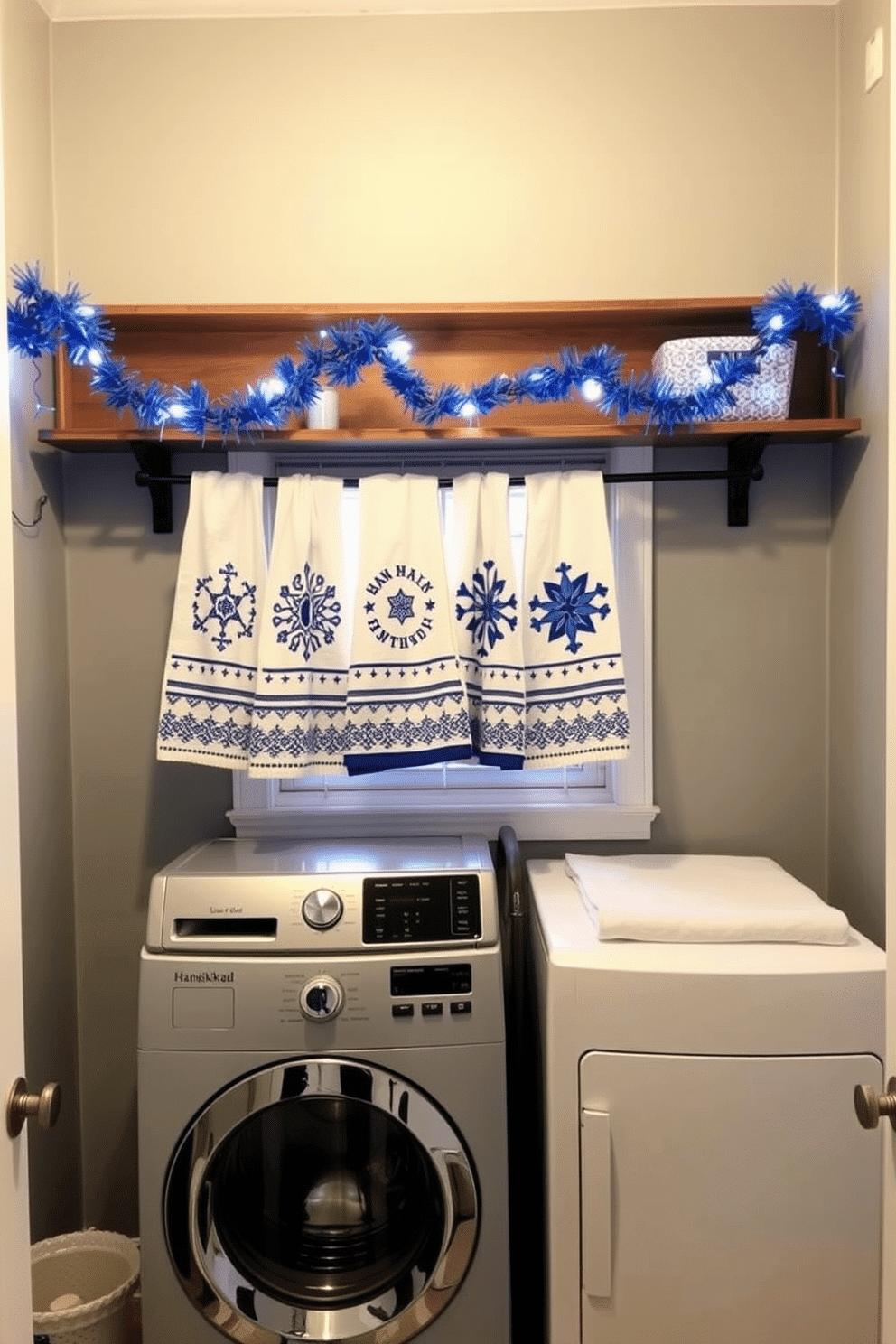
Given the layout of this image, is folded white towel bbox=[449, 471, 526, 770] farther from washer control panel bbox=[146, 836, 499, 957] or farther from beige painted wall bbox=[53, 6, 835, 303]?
beige painted wall bbox=[53, 6, 835, 303]

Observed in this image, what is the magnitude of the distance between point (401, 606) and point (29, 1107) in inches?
47.2

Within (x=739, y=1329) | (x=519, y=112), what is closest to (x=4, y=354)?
(x=519, y=112)

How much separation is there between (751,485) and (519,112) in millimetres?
952

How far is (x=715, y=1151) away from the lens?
1712 millimetres

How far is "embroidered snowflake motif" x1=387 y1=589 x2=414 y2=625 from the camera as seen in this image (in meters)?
2.08

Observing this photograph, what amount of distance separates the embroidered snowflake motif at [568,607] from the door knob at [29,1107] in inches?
51.1

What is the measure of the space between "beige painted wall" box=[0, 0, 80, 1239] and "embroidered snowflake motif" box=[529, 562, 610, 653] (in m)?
1.03

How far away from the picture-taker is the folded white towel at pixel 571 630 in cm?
209

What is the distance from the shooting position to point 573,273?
231 cm

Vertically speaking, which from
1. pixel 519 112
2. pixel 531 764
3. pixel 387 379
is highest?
pixel 519 112

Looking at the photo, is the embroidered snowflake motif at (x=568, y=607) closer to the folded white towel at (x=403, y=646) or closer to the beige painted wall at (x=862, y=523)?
the folded white towel at (x=403, y=646)

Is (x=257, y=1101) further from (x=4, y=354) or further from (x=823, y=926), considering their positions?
(x=4, y=354)

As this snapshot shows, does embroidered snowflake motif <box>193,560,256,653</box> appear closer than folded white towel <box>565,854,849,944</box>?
No

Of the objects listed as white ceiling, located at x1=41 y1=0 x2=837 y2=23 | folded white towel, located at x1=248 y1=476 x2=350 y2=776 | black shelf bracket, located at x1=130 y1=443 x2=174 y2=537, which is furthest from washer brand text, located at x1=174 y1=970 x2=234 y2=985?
white ceiling, located at x1=41 y1=0 x2=837 y2=23
